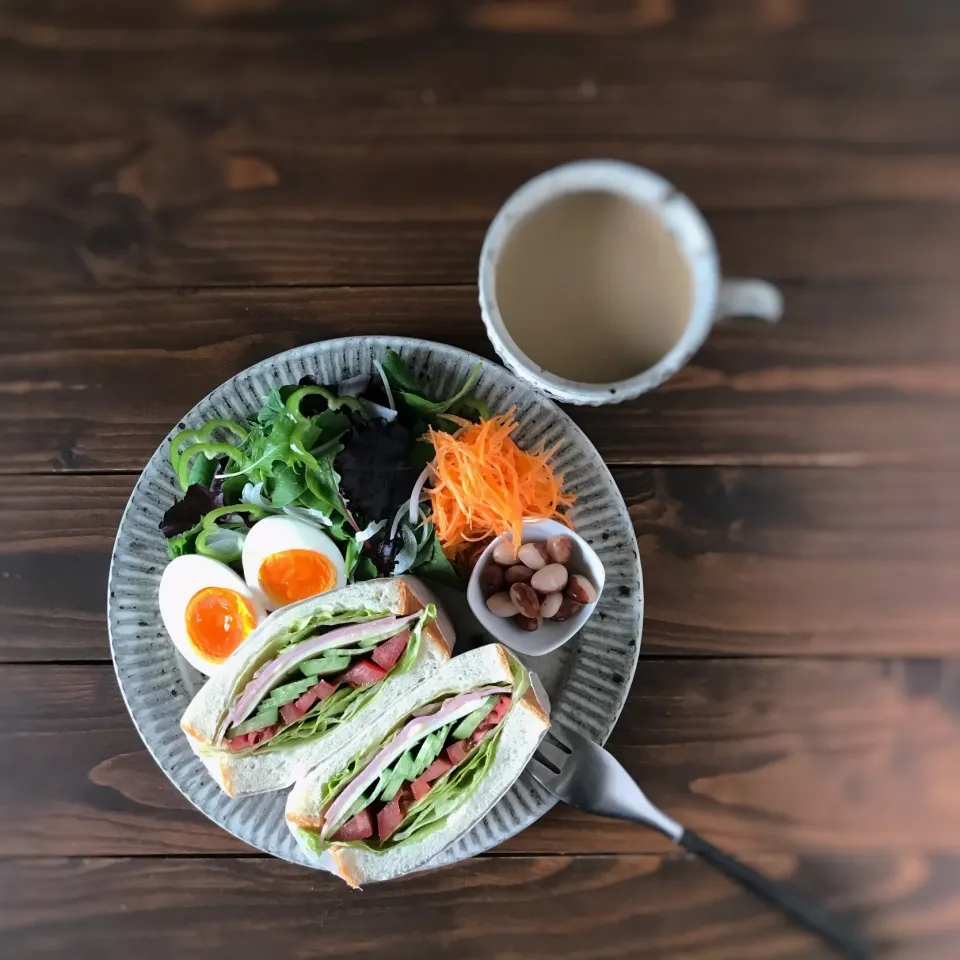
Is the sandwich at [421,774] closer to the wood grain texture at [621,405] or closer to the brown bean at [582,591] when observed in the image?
the brown bean at [582,591]

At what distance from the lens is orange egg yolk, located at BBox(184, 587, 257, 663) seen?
1057mm

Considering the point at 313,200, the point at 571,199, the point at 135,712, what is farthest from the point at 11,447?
the point at 571,199

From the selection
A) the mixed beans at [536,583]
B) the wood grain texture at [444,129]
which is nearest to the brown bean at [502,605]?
the mixed beans at [536,583]

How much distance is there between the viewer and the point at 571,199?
0.87 meters

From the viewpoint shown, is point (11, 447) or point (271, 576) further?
point (11, 447)

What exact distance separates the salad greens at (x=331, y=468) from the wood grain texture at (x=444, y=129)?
0.24 m

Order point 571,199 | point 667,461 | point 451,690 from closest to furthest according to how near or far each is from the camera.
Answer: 1. point 571,199
2. point 451,690
3. point 667,461

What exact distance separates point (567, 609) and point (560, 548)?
0.24 feet

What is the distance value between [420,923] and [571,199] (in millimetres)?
969

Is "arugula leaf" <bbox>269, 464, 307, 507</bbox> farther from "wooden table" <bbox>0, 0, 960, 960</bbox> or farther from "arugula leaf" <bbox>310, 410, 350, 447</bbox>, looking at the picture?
"wooden table" <bbox>0, 0, 960, 960</bbox>

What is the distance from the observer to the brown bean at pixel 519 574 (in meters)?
1.01

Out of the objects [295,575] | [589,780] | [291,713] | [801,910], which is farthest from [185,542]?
[801,910]

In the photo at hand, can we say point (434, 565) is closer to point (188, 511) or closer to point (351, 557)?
point (351, 557)

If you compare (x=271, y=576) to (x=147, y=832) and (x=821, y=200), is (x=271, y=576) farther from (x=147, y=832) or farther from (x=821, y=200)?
(x=821, y=200)
